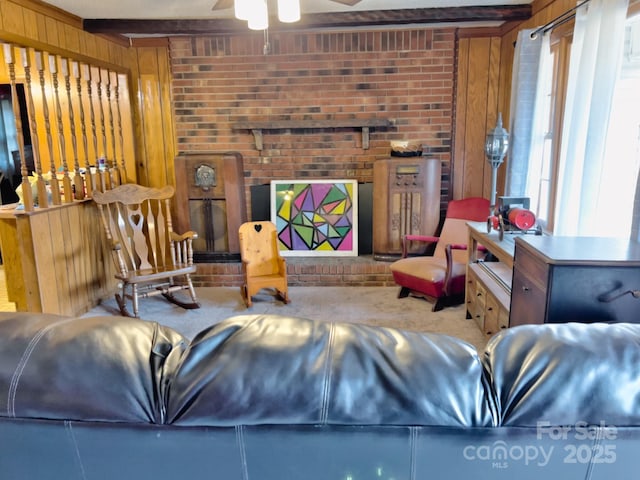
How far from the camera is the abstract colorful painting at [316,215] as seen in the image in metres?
4.48

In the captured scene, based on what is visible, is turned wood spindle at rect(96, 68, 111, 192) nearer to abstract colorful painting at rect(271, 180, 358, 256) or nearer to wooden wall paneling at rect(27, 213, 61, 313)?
wooden wall paneling at rect(27, 213, 61, 313)

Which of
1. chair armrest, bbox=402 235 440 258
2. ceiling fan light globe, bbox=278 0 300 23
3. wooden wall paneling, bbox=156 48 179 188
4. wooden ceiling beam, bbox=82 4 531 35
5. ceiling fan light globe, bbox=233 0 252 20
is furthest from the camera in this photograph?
wooden wall paneling, bbox=156 48 179 188

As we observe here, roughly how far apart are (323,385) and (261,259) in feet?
10.7

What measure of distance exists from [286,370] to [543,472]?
45 centimetres

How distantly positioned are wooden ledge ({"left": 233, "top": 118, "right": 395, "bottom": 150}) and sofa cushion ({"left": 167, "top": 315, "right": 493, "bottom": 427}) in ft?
12.3

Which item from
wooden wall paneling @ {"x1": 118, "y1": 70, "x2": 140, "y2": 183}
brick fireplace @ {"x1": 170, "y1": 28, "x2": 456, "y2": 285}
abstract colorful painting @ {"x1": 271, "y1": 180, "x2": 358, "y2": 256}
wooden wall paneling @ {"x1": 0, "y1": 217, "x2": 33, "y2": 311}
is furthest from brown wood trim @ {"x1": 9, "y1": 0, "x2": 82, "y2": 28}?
abstract colorful painting @ {"x1": 271, "y1": 180, "x2": 358, "y2": 256}

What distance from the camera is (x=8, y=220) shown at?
129 inches

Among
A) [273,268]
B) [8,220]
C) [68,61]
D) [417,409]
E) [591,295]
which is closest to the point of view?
[417,409]

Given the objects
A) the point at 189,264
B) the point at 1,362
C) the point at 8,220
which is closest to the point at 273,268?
the point at 189,264

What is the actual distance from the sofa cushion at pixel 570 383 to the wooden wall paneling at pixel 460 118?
3.89 meters

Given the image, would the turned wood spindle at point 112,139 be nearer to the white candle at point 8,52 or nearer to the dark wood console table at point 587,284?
the white candle at point 8,52

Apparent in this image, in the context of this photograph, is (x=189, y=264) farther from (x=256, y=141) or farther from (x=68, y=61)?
(x=68, y=61)

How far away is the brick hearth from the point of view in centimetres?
429

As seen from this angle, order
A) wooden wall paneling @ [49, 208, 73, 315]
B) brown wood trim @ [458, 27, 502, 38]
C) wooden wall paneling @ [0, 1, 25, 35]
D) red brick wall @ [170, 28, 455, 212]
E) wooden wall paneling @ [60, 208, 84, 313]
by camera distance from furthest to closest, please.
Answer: red brick wall @ [170, 28, 455, 212], brown wood trim @ [458, 27, 502, 38], wooden wall paneling @ [60, 208, 84, 313], wooden wall paneling @ [49, 208, 73, 315], wooden wall paneling @ [0, 1, 25, 35]
